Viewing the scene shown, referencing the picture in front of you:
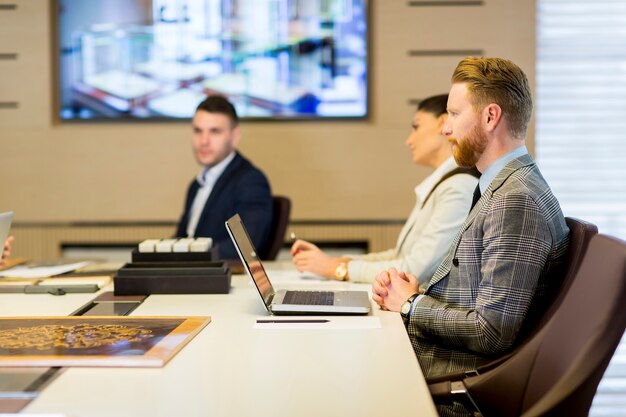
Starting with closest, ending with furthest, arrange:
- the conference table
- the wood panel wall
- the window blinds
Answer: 1. the conference table
2. the wood panel wall
3. the window blinds

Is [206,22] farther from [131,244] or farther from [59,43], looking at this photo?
[131,244]

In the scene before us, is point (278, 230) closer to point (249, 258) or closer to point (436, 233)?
point (436, 233)

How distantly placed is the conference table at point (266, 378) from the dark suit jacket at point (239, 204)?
5.42 feet

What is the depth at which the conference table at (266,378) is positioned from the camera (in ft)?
4.71

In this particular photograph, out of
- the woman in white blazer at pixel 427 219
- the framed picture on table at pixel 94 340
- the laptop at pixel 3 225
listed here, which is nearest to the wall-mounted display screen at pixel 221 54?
the woman in white blazer at pixel 427 219

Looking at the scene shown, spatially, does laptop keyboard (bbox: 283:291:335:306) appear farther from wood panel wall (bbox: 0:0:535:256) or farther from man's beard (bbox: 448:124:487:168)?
wood panel wall (bbox: 0:0:535:256)

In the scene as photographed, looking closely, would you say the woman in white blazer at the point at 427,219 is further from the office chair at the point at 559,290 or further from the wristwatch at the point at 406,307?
the office chair at the point at 559,290

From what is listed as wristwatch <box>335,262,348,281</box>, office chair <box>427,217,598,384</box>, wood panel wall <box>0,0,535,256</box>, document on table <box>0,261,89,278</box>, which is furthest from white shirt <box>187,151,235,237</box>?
office chair <box>427,217,598,384</box>

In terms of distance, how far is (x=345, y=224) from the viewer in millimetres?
4930

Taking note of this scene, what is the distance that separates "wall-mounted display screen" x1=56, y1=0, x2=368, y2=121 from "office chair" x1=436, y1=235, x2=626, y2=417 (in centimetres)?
303

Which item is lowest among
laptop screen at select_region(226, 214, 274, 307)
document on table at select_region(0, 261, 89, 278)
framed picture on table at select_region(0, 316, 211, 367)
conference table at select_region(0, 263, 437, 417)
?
document on table at select_region(0, 261, 89, 278)

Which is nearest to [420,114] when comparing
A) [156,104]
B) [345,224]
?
[345,224]

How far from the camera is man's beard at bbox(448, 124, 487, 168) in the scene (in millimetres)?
2268

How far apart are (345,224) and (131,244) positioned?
1.25 metres
